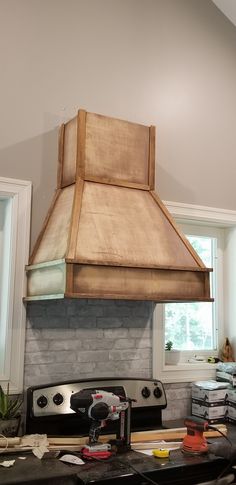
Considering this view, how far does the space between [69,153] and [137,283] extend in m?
0.81

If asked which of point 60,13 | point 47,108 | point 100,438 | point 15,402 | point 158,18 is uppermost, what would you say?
point 158,18

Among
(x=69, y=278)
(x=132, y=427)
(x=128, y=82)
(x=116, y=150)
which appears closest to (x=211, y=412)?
(x=132, y=427)

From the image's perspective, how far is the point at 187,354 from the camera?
3.08 meters

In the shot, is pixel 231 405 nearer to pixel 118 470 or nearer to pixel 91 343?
pixel 91 343

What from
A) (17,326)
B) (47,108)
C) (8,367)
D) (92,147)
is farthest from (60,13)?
(8,367)

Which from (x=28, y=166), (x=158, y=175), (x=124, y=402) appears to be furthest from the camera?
(x=158, y=175)

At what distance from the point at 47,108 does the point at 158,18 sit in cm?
107

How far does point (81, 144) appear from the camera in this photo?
233 cm

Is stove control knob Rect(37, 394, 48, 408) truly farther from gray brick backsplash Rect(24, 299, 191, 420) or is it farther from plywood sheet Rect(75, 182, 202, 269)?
plywood sheet Rect(75, 182, 202, 269)

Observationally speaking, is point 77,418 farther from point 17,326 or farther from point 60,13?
point 60,13

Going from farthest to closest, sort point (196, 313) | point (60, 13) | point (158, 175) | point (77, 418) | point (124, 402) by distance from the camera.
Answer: point (196, 313) < point (158, 175) < point (60, 13) < point (77, 418) < point (124, 402)

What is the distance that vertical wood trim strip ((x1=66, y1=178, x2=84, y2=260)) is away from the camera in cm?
197

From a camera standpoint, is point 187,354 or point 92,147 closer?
point 92,147

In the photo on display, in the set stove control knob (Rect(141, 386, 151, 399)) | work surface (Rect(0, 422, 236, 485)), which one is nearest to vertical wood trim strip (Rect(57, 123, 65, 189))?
stove control knob (Rect(141, 386, 151, 399))
